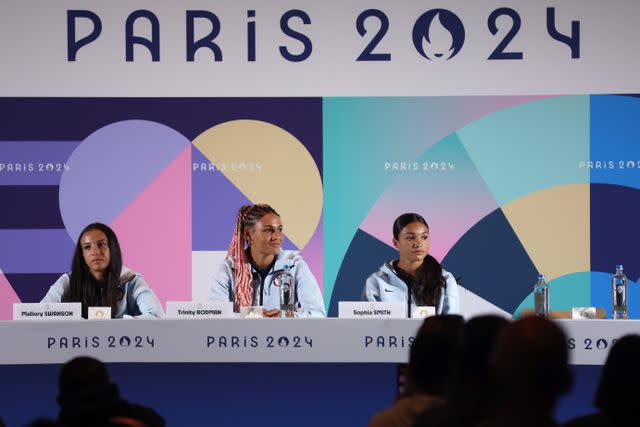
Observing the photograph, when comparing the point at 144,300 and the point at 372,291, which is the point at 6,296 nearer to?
the point at 144,300

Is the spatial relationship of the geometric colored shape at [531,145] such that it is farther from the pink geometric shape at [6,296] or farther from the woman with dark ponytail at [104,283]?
the pink geometric shape at [6,296]

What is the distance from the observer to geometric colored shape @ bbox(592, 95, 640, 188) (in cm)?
602

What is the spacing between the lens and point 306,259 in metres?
6.07

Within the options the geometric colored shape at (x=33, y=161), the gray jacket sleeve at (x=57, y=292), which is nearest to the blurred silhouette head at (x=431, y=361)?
the gray jacket sleeve at (x=57, y=292)

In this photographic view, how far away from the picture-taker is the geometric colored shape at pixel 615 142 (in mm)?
6023

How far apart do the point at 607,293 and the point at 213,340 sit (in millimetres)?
3020

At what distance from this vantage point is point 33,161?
609 cm

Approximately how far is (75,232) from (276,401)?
2587mm

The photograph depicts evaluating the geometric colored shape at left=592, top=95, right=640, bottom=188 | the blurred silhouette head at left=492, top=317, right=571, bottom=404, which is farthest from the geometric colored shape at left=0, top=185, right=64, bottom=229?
the blurred silhouette head at left=492, top=317, right=571, bottom=404

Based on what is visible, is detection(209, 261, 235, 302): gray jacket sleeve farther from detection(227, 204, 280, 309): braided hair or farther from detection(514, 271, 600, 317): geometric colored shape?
detection(514, 271, 600, 317): geometric colored shape

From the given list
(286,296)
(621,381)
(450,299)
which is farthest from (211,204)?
(621,381)

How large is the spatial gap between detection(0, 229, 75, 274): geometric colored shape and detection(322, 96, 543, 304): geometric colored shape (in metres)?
1.73

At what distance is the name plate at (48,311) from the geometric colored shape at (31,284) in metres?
1.85

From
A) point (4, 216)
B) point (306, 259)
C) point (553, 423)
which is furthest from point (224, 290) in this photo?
point (553, 423)
